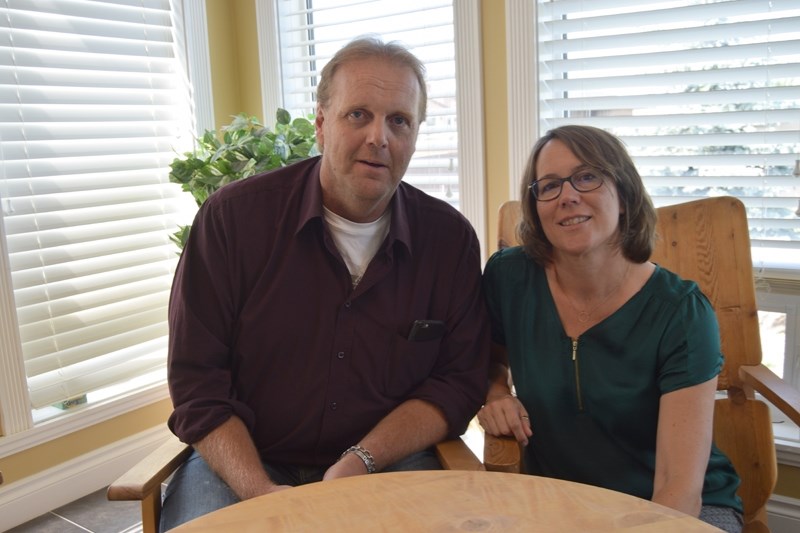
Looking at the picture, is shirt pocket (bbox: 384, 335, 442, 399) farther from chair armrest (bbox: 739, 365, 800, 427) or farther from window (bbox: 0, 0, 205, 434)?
window (bbox: 0, 0, 205, 434)

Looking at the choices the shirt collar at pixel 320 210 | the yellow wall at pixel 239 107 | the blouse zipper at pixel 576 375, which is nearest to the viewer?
the blouse zipper at pixel 576 375

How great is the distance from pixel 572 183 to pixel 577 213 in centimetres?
7

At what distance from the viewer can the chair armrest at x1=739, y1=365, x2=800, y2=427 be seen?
1495 millimetres

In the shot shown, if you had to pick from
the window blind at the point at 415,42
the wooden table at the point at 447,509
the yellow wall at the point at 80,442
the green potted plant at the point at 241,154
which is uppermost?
the window blind at the point at 415,42

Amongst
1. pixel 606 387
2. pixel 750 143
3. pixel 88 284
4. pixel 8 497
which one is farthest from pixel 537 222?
pixel 8 497


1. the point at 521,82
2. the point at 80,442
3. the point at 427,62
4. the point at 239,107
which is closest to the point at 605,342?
the point at 521,82

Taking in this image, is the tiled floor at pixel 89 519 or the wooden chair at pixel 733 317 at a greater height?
the wooden chair at pixel 733 317

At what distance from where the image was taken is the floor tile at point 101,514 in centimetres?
251

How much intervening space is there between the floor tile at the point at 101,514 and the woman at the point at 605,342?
64.2 inches

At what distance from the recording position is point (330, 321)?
1644 mm

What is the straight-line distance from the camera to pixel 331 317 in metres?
1.64

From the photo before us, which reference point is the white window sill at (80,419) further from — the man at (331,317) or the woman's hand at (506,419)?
the woman's hand at (506,419)

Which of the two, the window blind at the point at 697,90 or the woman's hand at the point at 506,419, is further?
the window blind at the point at 697,90

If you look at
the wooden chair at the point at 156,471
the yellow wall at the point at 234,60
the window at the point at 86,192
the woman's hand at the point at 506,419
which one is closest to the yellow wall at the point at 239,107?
the yellow wall at the point at 234,60
